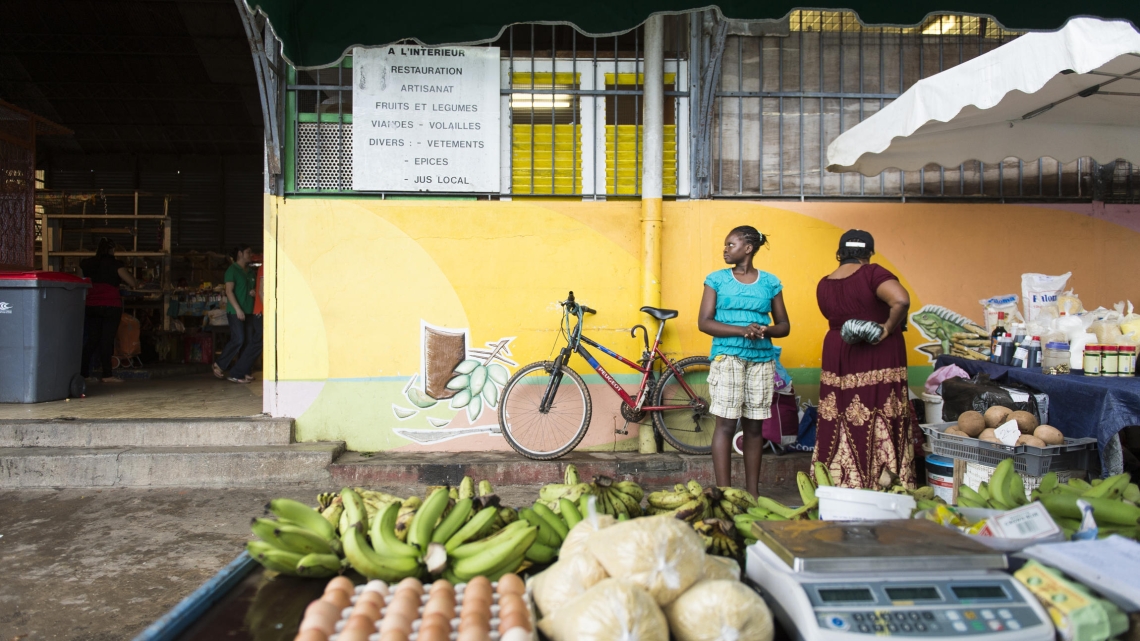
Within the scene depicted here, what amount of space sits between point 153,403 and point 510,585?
691 centimetres

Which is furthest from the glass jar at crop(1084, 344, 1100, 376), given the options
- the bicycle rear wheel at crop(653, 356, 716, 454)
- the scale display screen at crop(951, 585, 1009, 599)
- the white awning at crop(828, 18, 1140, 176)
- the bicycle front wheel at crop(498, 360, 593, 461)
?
the scale display screen at crop(951, 585, 1009, 599)

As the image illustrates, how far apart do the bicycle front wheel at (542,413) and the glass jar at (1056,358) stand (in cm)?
328

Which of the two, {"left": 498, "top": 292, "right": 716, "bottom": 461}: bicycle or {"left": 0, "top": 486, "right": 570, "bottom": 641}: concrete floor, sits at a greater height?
{"left": 498, "top": 292, "right": 716, "bottom": 461}: bicycle

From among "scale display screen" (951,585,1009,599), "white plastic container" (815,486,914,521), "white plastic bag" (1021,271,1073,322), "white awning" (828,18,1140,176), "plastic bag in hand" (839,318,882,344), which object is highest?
"white awning" (828,18,1140,176)

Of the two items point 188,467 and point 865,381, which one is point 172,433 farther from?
point 865,381

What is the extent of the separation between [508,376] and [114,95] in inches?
636

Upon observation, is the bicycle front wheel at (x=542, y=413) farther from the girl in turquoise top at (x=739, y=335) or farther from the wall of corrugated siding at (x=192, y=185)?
the wall of corrugated siding at (x=192, y=185)

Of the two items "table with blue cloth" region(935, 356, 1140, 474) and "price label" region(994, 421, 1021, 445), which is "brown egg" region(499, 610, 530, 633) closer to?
"price label" region(994, 421, 1021, 445)

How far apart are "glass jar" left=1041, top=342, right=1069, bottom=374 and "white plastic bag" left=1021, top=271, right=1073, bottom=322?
21.0 inches

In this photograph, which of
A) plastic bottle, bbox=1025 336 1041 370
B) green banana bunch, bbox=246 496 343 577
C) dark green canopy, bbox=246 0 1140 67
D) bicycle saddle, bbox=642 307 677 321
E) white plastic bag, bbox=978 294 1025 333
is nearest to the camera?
green banana bunch, bbox=246 496 343 577

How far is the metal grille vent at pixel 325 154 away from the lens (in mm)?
6328

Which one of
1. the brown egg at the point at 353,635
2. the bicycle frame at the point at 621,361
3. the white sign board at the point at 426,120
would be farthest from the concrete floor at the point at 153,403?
the brown egg at the point at 353,635

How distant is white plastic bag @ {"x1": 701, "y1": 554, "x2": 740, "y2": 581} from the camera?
155cm

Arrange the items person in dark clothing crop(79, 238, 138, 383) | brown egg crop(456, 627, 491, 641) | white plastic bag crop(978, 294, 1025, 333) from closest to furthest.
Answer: brown egg crop(456, 627, 491, 641), white plastic bag crop(978, 294, 1025, 333), person in dark clothing crop(79, 238, 138, 383)
